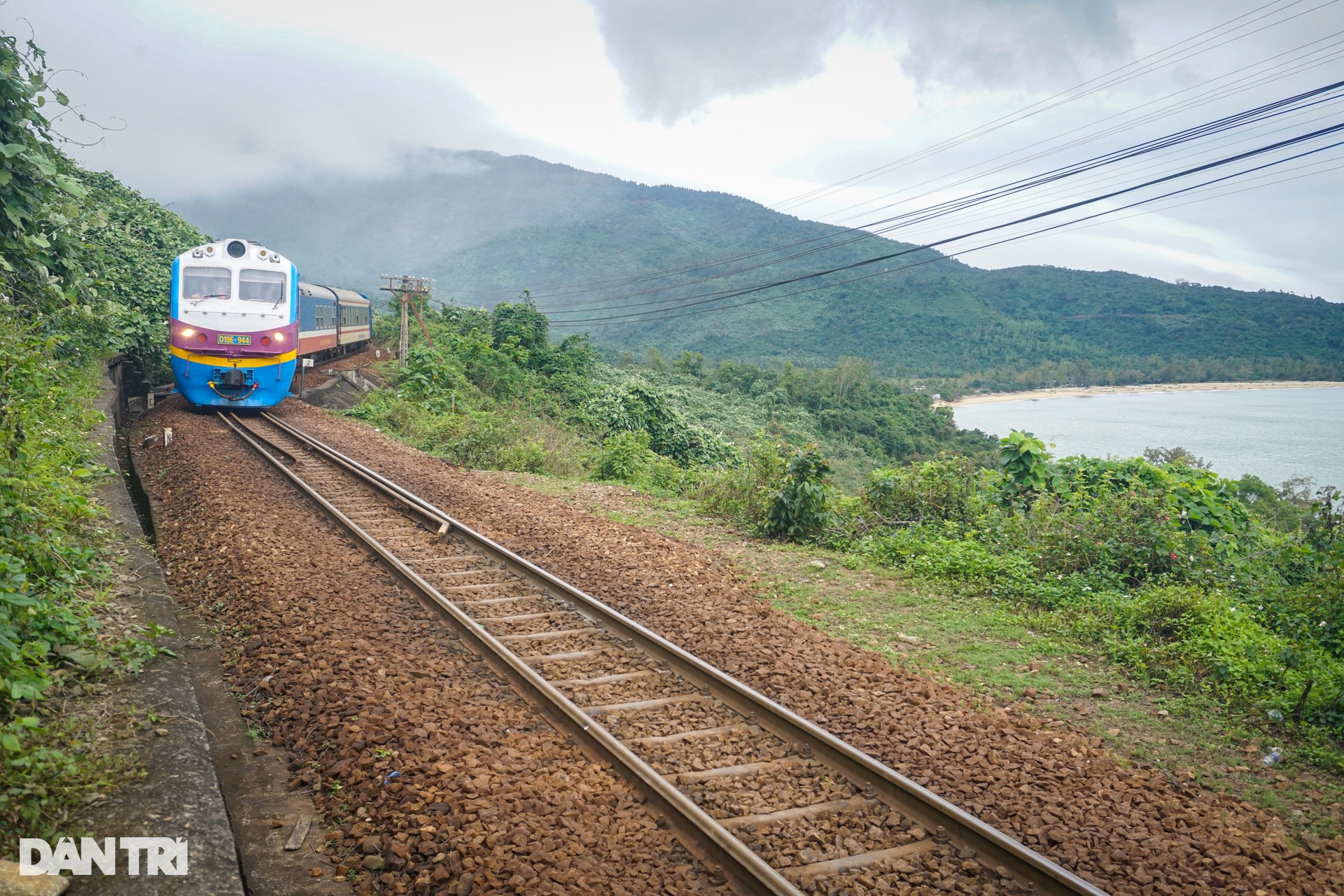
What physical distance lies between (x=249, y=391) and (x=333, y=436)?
254 cm

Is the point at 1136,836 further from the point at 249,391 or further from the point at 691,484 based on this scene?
the point at 249,391

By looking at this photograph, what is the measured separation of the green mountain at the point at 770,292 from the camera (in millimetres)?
35312

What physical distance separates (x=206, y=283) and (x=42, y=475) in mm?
11116

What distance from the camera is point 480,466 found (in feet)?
48.3

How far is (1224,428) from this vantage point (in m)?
18.1

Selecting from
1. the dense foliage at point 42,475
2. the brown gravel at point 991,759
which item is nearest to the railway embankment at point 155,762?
the dense foliage at point 42,475

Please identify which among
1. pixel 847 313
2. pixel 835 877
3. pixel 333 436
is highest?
pixel 847 313

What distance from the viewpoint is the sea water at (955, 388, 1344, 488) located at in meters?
14.4

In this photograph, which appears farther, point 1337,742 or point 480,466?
point 480,466

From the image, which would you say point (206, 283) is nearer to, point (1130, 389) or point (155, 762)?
point (155, 762)

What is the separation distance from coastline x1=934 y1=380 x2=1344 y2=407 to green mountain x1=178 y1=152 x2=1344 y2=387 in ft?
2.59

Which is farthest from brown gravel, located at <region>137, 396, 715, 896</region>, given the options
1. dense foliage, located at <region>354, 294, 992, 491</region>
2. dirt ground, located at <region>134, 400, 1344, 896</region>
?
dense foliage, located at <region>354, 294, 992, 491</region>

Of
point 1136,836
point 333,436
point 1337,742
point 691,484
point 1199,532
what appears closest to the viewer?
point 1136,836

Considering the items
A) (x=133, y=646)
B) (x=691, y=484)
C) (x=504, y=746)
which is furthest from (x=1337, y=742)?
(x=691, y=484)
